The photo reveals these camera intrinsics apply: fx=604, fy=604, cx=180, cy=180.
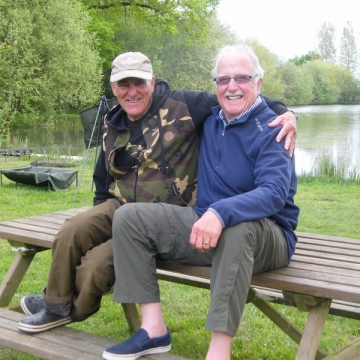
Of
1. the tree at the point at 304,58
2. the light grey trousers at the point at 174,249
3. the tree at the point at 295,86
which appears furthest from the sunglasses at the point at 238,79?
the tree at the point at 304,58

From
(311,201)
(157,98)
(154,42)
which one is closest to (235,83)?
(157,98)

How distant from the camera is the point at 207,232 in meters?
2.41

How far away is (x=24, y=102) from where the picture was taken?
28031 mm

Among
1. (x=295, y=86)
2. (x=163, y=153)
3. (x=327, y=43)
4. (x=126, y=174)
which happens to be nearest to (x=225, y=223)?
(x=163, y=153)

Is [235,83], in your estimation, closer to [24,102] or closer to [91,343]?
[91,343]

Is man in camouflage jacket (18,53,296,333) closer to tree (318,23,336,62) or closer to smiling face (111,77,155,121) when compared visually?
smiling face (111,77,155,121)

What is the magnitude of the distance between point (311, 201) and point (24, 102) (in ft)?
70.4

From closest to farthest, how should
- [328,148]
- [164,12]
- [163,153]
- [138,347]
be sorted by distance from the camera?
[138,347] < [163,153] < [328,148] < [164,12]

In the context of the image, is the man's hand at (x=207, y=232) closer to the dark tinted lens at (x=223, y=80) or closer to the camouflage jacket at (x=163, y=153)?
the camouflage jacket at (x=163, y=153)

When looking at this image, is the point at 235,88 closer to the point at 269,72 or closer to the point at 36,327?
the point at 36,327

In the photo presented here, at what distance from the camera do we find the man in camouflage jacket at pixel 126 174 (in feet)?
9.43

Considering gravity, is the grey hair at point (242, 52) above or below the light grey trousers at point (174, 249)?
above

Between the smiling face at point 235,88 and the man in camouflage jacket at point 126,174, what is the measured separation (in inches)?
7.7

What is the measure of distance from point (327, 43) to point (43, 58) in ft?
202
